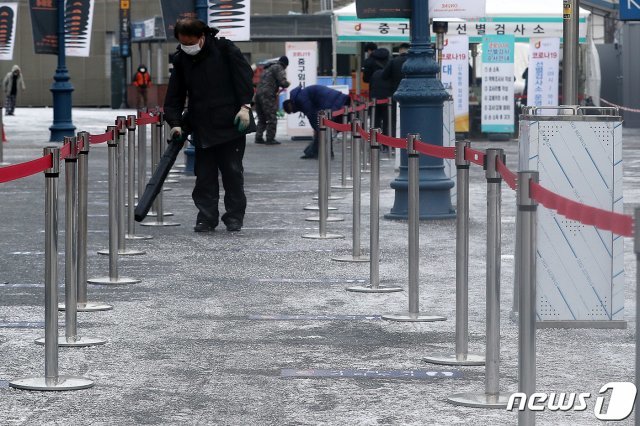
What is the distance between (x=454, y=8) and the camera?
Answer: 52.1 feet

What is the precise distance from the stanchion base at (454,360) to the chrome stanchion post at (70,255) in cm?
185

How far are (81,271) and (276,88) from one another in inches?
797

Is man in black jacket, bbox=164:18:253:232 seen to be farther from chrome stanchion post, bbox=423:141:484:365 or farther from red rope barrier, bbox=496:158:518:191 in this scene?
red rope barrier, bbox=496:158:518:191

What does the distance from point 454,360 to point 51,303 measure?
81.9 inches

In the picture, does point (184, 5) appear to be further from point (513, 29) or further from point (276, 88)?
point (513, 29)

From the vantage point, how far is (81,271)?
355 inches

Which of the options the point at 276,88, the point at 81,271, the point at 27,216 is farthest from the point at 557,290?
the point at 276,88

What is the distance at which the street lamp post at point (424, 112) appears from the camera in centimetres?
1502

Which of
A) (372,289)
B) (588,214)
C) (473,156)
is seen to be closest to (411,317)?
(372,289)

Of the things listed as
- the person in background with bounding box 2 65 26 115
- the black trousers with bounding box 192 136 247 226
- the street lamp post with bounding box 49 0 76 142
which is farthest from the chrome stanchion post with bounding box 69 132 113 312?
the person in background with bounding box 2 65 26 115

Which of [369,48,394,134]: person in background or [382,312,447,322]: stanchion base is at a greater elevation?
[369,48,394,134]: person in background

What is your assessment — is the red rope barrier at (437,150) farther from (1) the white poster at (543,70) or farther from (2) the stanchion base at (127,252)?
(1) the white poster at (543,70)

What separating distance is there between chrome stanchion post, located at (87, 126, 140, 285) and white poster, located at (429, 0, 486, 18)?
18.1 ft

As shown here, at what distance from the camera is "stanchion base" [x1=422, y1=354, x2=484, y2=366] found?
7.60 metres
